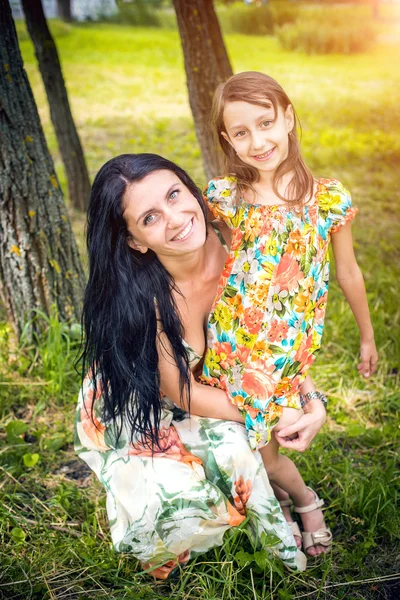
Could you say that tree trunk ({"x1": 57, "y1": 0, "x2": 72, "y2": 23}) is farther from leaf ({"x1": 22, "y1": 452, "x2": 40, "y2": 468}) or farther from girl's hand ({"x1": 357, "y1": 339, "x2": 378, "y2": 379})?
girl's hand ({"x1": 357, "y1": 339, "x2": 378, "y2": 379})

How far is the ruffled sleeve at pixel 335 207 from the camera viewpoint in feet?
6.01

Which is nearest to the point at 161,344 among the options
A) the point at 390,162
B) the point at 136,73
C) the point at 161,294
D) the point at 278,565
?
the point at 161,294

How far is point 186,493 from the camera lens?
1.84m

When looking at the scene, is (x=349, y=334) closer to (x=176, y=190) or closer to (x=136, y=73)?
(x=176, y=190)

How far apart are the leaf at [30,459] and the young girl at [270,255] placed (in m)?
1.08

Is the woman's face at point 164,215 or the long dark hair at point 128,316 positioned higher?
the woman's face at point 164,215

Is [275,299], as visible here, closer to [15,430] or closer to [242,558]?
[242,558]

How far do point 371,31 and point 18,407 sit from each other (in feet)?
41.4

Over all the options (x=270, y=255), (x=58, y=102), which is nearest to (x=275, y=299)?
(x=270, y=255)

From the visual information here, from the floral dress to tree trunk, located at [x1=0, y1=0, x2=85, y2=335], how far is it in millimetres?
1171

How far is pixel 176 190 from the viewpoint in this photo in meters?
1.85

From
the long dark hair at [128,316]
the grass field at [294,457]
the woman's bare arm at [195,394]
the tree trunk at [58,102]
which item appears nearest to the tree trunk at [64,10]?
the tree trunk at [58,102]

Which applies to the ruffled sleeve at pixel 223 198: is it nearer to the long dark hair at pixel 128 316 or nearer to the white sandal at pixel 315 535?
the long dark hair at pixel 128 316

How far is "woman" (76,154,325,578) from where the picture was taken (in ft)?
5.98
